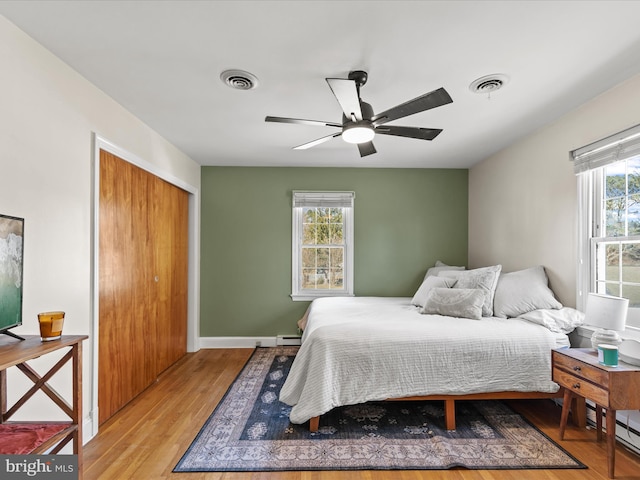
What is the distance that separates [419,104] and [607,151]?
61.6 inches

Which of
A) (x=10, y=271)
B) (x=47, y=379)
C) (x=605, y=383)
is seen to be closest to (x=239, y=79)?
(x=10, y=271)

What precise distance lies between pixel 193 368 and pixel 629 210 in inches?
164

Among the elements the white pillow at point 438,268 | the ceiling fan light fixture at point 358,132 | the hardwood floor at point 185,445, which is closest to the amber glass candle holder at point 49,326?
the hardwood floor at point 185,445

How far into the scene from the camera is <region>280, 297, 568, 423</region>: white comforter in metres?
2.33

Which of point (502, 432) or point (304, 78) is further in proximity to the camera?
point (502, 432)

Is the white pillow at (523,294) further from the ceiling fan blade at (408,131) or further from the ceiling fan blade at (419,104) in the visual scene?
the ceiling fan blade at (419,104)

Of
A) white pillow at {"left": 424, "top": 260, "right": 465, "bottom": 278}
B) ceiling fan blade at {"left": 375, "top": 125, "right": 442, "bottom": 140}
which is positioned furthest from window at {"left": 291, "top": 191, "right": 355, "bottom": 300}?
ceiling fan blade at {"left": 375, "top": 125, "right": 442, "bottom": 140}

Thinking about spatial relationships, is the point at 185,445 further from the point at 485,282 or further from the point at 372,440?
the point at 485,282

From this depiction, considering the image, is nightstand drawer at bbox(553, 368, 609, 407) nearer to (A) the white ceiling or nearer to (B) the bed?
(B) the bed

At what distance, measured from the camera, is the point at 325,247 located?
4.64 m

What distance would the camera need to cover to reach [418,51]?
1922 millimetres

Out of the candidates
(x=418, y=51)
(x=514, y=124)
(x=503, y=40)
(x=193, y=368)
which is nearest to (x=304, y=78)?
(x=418, y=51)

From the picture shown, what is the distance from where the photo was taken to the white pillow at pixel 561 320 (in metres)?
2.58

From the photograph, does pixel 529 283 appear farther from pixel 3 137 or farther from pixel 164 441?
pixel 3 137
